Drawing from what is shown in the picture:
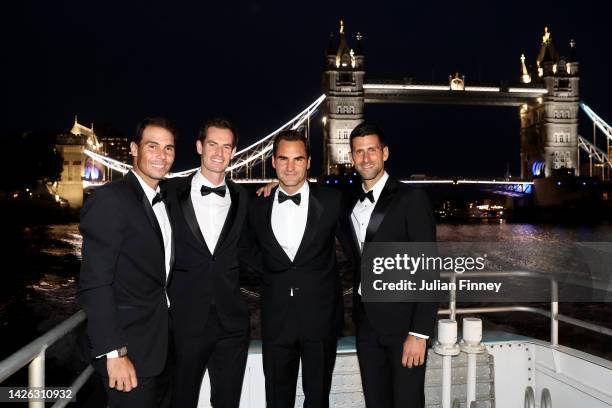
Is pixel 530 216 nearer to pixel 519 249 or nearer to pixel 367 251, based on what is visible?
pixel 519 249

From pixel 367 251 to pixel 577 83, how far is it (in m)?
66.5

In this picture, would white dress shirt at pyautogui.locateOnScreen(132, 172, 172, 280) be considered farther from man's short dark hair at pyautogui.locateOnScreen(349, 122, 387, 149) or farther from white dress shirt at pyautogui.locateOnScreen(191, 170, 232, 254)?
man's short dark hair at pyautogui.locateOnScreen(349, 122, 387, 149)

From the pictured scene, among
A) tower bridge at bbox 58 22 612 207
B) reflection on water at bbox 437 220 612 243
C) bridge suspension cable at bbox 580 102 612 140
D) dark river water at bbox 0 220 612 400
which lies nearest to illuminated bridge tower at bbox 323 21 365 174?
tower bridge at bbox 58 22 612 207

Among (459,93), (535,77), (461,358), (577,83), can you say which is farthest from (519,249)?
(535,77)

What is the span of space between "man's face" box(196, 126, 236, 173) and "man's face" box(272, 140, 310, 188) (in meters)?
0.31

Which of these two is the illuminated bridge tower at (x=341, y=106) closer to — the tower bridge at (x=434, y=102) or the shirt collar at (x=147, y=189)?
the tower bridge at (x=434, y=102)

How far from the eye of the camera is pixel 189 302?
9.21ft

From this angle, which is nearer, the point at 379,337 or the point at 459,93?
the point at 379,337

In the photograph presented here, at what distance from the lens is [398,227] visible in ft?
9.15

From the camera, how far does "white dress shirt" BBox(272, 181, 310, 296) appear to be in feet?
9.55

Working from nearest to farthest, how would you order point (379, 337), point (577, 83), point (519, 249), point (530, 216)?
point (379, 337) → point (519, 249) → point (530, 216) → point (577, 83)

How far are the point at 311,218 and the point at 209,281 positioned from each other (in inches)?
25.1

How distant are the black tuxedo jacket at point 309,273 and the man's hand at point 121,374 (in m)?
0.77

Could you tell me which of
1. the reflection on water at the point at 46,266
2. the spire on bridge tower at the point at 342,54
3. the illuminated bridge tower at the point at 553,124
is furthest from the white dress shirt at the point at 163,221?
the illuminated bridge tower at the point at 553,124
